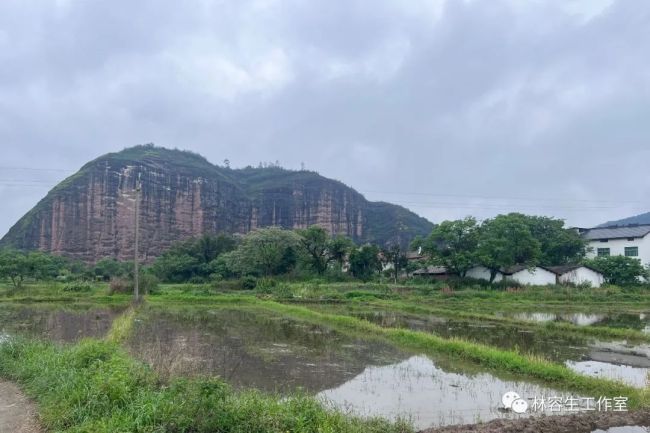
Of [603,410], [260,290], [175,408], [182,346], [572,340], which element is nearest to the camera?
[175,408]

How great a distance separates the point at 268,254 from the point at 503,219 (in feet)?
75.7

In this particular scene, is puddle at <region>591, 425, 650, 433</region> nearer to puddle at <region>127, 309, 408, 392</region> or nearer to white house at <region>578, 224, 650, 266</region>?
puddle at <region>127, 309, 408, 392</region>

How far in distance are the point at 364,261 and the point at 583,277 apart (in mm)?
20019

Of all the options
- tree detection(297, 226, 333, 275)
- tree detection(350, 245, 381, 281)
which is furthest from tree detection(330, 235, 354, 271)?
tree detection(350, 245, 381, 281)

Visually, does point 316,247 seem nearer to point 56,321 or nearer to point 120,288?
point 120,288

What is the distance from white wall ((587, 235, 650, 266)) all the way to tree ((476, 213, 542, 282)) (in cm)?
1112

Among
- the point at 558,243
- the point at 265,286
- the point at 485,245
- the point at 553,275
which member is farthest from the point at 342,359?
the point at 558,243

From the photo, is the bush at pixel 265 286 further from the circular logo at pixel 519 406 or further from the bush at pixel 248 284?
the circular logo at pixel 519 406

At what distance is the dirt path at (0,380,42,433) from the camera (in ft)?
19.0

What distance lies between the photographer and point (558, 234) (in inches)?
1790

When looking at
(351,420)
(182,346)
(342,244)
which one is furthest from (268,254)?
(351,420)

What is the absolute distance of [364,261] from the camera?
155ft

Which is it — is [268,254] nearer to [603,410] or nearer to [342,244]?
[342,244]

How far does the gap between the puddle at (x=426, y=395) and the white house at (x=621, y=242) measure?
4074 centimetres
